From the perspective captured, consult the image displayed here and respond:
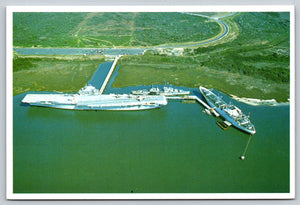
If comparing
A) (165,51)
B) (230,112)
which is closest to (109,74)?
(165,51)

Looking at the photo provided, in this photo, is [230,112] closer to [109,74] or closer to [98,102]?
[98,102]

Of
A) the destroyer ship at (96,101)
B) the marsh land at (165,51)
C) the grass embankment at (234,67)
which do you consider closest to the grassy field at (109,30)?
the marsh land at (165,51)

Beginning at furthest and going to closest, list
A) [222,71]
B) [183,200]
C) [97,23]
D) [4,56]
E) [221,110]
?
[97,23] → [222,71] → [221,110] → [4,56] → [183,200]

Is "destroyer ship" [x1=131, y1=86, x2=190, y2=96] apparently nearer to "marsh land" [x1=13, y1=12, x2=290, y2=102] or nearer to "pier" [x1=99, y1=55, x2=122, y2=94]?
"marsh land" [x1=13, y1=12, x2=290, y2=102]

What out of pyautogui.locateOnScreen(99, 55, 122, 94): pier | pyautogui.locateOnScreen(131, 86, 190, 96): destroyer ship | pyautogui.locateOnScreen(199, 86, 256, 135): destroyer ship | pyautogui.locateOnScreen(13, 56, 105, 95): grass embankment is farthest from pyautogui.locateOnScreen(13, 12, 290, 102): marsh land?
pyautogui.locateOnScreen(199, 86, 256, 135): destroyer ship

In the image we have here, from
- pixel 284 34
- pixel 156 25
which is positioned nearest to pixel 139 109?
pixel 156 25

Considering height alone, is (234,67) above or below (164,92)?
above

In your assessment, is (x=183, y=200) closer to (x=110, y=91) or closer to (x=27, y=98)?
(x=110, y=91)

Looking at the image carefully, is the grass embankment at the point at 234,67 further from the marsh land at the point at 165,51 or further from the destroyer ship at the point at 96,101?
the destroyer ship at the point at 96,101
